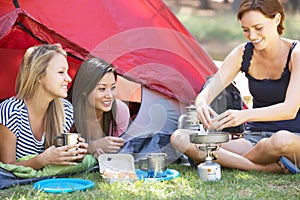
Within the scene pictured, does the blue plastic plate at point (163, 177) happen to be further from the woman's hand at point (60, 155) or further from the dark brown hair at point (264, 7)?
the dark brown hair at point (264, 7)

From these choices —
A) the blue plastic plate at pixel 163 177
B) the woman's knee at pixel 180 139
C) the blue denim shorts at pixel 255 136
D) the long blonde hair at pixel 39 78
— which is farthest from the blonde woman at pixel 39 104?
the blue denim shorts at pixel 255 136

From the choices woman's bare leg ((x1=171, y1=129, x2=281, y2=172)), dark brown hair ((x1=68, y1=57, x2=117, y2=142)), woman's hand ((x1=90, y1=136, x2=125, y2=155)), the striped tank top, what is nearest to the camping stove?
woman's bare leg ((x1=171, y1=129, x2=281, y2=172))

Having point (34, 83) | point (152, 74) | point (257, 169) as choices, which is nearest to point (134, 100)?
point (152, 74)

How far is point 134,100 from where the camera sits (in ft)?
8.63

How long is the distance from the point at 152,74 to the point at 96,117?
32 cm

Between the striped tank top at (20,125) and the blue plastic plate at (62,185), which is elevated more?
the striped tank top at (20,125)

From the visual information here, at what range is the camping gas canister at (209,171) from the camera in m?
2.04

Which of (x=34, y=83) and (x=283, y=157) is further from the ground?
(x=34, y=83)

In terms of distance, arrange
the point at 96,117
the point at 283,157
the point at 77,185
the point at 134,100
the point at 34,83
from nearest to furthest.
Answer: the point at 77,185 → the point at 283,157 → the point at 34,83 → the point at 96,117 → the point at 134,100

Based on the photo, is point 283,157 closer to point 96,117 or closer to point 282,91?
point 282,91

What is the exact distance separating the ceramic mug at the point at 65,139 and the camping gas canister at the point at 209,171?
1.54 feet

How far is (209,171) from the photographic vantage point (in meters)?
2.04

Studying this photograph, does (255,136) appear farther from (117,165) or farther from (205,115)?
(117,165)

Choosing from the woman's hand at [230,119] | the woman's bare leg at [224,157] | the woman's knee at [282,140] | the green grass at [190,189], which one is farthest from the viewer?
the woman's bare leg at [224,157]
